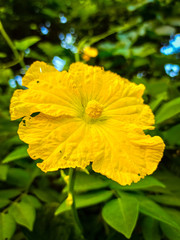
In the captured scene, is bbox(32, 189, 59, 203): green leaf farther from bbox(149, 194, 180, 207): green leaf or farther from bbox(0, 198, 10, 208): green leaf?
bbox(149, 194, 180, 207): green leaf

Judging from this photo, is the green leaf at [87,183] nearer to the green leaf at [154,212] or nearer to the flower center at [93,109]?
the green leaf at [154,212]

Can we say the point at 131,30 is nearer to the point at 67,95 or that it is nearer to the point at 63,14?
the point at 63,14

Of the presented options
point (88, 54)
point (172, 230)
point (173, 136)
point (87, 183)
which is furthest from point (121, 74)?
point (172, 230)

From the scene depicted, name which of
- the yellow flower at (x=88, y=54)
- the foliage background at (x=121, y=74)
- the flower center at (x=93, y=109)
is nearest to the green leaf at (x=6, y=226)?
the foliage background at (x=121, y=74)

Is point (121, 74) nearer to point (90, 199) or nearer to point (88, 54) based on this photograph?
point (88, 54)

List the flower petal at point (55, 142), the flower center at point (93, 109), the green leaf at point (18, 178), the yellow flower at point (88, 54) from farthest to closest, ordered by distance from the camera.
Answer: the yellow flower at point (88, 54), the green leaf at point (18, 178), the flower center at point (93, 109), the flower petal at point (55, 142)

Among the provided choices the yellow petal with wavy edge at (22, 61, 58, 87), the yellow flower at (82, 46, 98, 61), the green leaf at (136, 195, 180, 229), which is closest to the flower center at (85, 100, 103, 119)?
the yellow petal with wavy edge at (22, 61, 58, 87)

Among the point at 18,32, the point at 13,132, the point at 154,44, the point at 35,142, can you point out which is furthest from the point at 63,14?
the point at 35,142
